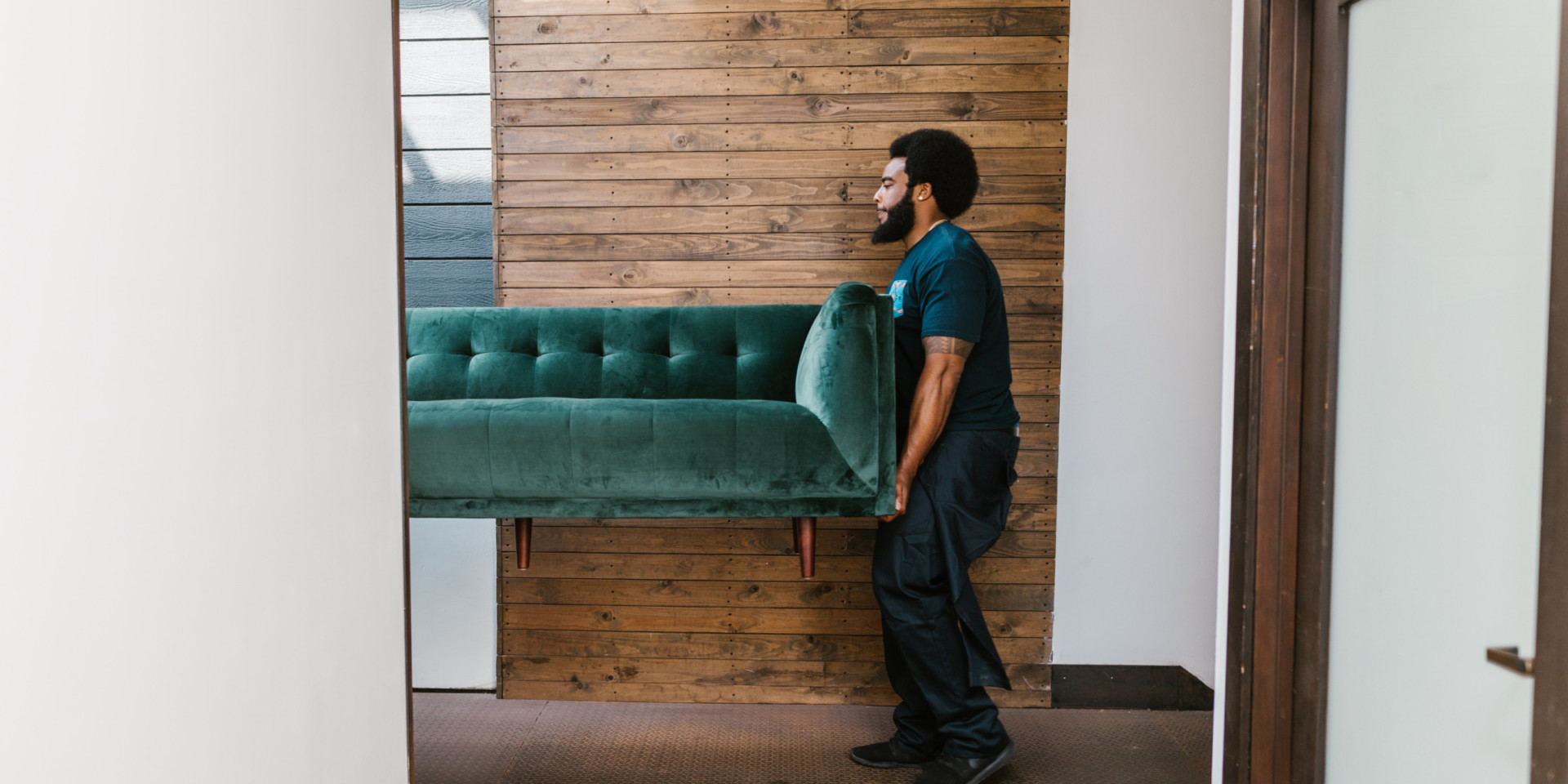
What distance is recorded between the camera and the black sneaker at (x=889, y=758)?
206 centimetres

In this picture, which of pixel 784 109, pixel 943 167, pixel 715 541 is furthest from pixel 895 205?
pixel 715 541

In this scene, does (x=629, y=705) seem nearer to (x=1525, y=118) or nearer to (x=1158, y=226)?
(x=1158, y=226)

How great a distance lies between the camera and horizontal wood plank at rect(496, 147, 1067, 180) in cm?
243

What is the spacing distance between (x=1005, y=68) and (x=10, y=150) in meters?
2.30

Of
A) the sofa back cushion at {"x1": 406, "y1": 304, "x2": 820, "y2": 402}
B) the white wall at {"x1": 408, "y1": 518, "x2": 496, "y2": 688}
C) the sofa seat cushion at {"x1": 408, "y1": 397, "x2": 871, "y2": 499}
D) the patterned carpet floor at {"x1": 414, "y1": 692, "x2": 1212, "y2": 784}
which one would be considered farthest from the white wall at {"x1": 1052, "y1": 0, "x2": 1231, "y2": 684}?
the white wall at {"x1": 408, "y1": 518, "x2": 496, "y2": 688}

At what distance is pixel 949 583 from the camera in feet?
6.58

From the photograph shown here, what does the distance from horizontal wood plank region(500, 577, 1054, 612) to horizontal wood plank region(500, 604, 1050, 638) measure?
0.06 ft

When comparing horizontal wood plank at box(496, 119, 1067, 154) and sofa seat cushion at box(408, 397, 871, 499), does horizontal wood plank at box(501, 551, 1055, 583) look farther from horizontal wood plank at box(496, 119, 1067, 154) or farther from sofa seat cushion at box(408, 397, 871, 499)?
horizontal wood plank at box(496, 119, 1067, 154)

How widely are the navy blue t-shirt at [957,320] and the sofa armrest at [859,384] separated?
8.3 inches

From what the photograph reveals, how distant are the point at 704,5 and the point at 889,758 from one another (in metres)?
2.08

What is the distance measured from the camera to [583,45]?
97.3 inches

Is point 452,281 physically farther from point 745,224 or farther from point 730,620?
point 730,620

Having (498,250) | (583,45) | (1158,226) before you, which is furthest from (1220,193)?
(498,250)

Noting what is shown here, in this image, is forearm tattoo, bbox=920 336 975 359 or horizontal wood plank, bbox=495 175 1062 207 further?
horizontal wood plank, bbox=495 175 1062 207
